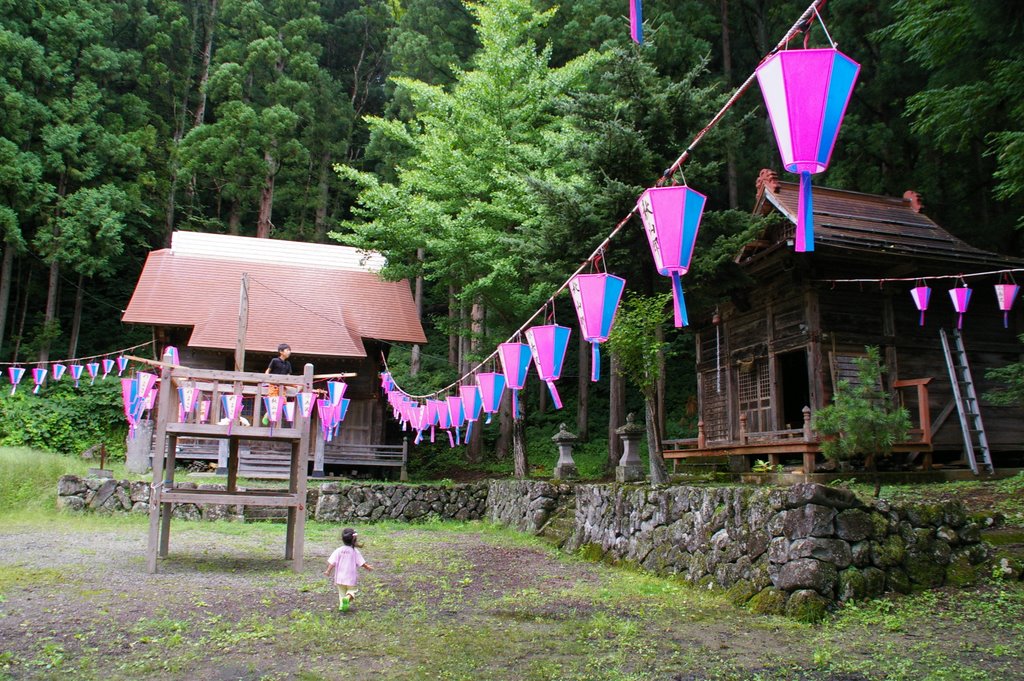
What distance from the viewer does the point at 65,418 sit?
2241cm

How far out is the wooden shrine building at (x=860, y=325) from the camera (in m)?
13.6

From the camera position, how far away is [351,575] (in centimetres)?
688

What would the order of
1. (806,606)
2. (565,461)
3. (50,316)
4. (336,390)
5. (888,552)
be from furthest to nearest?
(50,316), (336,390), (565,461), (888,552), (806,606)

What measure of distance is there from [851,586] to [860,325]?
8786 mm

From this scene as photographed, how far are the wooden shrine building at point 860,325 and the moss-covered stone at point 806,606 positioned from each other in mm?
6371

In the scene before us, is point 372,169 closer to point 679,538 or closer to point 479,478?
point 479,478

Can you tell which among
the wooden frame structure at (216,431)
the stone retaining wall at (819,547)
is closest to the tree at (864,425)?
the stone retaining wall at (819,547)

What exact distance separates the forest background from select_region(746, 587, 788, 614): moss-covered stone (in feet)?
20.6

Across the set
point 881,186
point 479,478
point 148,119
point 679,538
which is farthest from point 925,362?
point 148,119

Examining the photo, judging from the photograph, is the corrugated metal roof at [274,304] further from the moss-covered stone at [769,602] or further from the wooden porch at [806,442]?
the moss-covered stone at [769,602]

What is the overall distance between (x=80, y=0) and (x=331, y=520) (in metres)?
20.7

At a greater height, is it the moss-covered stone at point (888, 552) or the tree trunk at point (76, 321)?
the tree trunk at point (76, 321)

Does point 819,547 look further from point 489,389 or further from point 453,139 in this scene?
point 453,139

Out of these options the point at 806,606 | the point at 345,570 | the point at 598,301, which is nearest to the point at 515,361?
the point at 598,301
